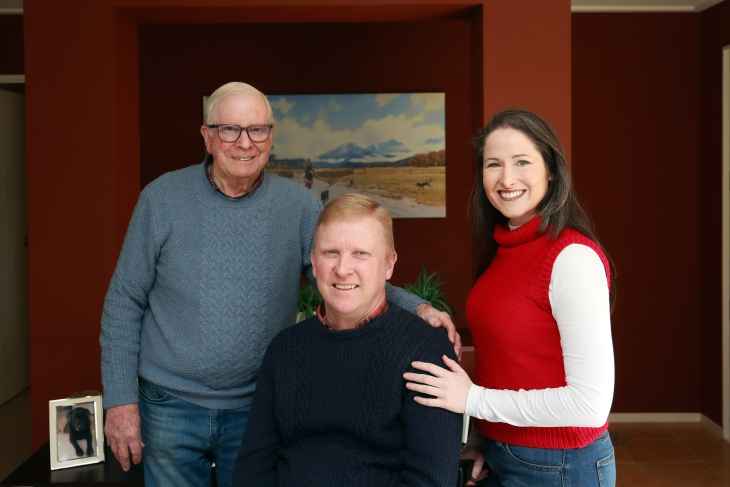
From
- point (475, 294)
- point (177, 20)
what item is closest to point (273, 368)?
point (475, 294)

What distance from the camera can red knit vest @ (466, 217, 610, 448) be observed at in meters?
1.44

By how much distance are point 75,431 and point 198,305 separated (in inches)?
47.4

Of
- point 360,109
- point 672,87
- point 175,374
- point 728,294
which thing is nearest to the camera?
point 175,374

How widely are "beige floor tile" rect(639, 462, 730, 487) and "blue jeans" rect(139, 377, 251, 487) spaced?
3115 millimetres

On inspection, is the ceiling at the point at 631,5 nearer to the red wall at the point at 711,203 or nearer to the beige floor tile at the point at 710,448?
the red wall at the point at 711,203

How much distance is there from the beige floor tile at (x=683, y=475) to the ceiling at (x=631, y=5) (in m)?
3.31

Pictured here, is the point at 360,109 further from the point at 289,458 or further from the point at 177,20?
the point at 289,458

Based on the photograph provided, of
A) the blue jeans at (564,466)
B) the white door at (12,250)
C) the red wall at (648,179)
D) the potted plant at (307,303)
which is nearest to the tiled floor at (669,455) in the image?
the red wall at (648,179)

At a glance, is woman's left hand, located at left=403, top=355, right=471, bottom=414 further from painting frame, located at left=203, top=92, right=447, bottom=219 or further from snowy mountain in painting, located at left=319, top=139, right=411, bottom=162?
snowy mountain in painting, located at left=319, top=139, right=411, bottom=162

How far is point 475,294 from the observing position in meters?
1.64

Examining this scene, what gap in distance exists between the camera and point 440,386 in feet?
4.69

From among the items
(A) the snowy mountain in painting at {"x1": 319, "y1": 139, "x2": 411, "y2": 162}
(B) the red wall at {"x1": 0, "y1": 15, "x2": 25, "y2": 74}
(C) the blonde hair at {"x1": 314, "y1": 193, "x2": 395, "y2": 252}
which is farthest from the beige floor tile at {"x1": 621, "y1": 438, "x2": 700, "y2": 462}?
(B) the red wall at {"x1": 0, "y1": 15, "x2": 25, "y2": 74}

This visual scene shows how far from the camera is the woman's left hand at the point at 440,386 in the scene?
1.42 m

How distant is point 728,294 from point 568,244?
3.74 metres
